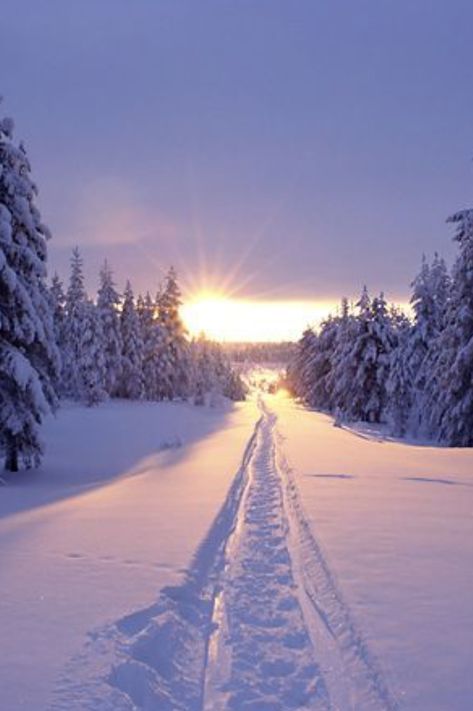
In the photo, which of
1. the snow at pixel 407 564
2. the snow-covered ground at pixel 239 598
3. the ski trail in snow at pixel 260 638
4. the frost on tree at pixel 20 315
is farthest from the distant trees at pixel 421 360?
the ski trail in snow at pixel 260 638

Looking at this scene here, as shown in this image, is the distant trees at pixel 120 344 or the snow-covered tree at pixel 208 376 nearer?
the distant trees at pixel 120 344

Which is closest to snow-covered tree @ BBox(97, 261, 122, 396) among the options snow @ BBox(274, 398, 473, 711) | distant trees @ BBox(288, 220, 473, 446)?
distant trees @ BBox(288, 220, 473, 446)

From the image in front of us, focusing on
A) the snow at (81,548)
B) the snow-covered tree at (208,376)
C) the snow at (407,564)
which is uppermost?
the snow-covered tree at (208,376)

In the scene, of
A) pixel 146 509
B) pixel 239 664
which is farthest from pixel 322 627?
pixel 146 509

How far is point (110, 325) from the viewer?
6088 cm

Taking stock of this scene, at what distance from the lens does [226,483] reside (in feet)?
48.3

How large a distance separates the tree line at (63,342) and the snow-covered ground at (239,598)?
4.27m

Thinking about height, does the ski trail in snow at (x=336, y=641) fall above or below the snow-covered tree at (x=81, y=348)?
below

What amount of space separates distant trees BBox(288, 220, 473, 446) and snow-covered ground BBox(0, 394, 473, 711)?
1395 centimetres

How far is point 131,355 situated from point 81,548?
55.3 metres

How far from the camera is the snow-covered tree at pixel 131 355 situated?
6212cm

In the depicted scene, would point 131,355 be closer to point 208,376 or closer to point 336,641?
point 208,376

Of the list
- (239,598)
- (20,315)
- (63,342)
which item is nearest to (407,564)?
(239,598)

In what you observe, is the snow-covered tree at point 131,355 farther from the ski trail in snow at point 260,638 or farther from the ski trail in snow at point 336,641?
the ski trail in snow at point 336,641
